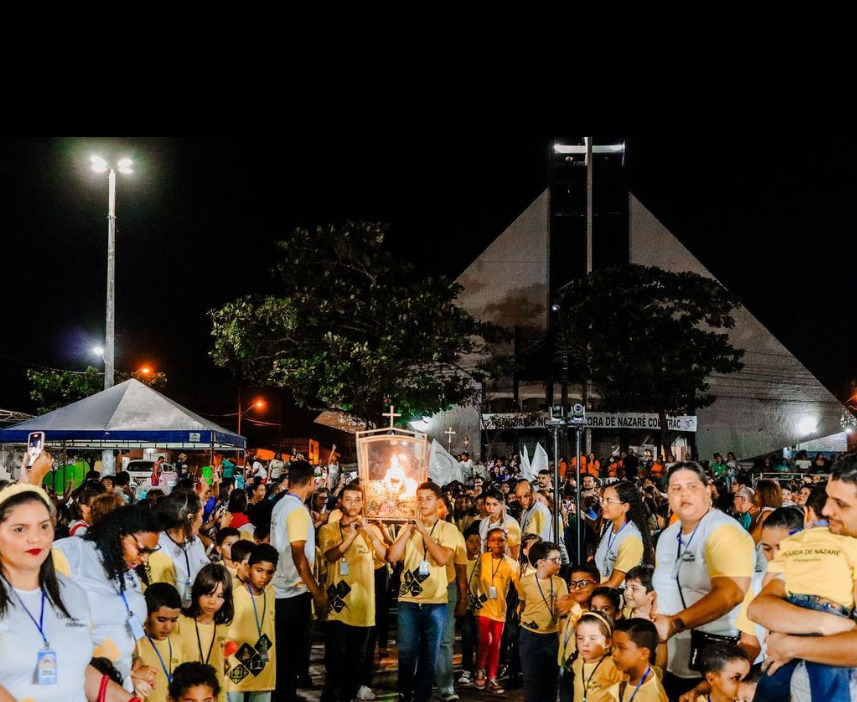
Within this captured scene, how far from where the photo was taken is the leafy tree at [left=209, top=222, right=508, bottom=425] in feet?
63.4

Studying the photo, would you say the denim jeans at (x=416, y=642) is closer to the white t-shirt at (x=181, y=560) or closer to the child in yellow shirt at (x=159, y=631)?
the white t-shirt at (x=181, y=560)

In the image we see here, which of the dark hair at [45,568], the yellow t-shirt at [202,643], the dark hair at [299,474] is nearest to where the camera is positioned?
the dark hair at [45,568]

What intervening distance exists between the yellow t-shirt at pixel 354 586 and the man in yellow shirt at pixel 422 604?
30cm

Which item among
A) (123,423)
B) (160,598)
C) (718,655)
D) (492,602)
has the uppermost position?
(123,423)

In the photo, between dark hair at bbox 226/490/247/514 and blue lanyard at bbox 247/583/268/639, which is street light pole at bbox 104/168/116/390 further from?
blue lanyard at bbox 247/583/268/639

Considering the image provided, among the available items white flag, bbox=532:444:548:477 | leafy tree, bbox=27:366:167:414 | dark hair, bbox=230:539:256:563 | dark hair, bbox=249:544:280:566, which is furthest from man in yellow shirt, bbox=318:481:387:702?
leafy tree, bbox=27:366:167:414

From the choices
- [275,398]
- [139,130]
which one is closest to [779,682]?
[139,130]

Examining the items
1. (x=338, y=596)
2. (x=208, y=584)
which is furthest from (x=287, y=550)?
(x=208, y=584)

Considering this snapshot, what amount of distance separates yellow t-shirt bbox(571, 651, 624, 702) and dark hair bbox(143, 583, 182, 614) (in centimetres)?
249

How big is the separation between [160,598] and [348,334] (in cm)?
1556

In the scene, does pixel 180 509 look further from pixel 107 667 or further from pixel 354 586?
pixel 107 667

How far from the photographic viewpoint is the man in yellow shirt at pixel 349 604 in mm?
7129

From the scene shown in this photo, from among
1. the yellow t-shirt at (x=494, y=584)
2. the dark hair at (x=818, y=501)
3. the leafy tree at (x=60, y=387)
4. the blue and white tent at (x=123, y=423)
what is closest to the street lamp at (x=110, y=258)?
the blue and white tent at (x=123, y=423)

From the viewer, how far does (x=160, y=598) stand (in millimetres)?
4879
